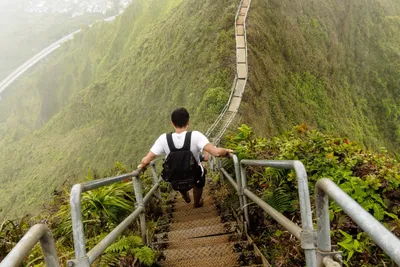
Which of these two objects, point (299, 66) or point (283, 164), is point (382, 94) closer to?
point (299, 66)

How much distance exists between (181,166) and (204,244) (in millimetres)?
955

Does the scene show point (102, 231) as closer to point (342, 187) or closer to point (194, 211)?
point (194, 211)

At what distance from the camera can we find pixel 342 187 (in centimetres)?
343

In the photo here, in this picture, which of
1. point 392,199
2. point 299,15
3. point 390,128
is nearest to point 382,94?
point 390,128

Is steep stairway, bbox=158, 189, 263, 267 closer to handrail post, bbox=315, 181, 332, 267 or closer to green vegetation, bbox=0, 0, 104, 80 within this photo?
handrail post, bbox=315, 181, 332, 267

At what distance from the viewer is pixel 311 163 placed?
4.16 m

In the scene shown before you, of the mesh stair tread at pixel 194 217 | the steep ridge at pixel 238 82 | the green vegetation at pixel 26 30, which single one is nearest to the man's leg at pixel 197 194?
the mesh stair tread at pixel 194 217

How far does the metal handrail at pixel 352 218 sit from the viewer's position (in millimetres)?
1154

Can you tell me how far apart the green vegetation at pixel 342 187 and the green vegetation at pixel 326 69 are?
55.2 feet

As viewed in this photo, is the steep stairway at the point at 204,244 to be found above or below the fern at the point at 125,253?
below

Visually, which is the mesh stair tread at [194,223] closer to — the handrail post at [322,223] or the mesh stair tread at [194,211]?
the mesh stair tread at [194,211]

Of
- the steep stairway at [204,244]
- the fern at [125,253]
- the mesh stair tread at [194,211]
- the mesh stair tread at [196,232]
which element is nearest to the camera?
the fern at [125,253]

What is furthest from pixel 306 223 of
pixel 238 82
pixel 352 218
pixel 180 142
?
pixel 238 82

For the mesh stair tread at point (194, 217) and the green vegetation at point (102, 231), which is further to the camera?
the mesh stair tread at point (194, 217)
